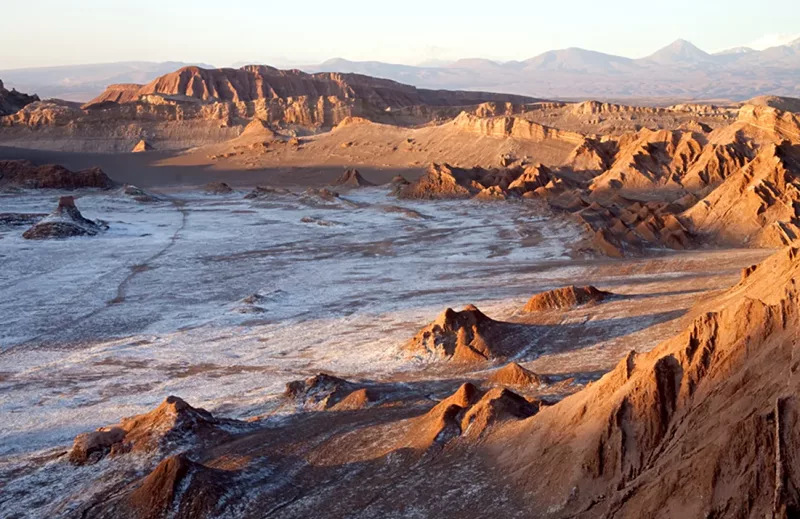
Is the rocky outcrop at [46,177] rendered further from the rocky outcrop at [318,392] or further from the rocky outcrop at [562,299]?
the rocky outcrop at [318,392]

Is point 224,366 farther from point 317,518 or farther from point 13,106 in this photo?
point 13,106

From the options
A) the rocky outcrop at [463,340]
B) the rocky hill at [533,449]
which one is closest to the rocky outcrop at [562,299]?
the rocky outcrop at [463,340]

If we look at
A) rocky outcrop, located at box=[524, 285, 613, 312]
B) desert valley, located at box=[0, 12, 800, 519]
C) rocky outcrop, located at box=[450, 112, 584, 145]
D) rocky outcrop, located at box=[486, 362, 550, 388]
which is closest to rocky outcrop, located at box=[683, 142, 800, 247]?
desert valley, located at box=[0, 12, 800, 519]

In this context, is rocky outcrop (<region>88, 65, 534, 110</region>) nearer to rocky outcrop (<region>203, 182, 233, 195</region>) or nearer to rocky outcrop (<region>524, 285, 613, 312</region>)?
rocky outcrop (<region>203, 182, 233, 195</region>)

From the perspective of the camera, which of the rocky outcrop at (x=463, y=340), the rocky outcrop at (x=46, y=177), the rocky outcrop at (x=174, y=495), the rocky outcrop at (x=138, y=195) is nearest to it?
the rocky outcrop at (x=174, y=495)

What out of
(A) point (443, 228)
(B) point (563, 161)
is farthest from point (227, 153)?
(A) point (443, 228)

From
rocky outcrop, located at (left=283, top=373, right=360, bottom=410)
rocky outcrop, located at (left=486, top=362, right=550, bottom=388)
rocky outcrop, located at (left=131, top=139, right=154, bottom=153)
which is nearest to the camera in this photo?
rocky outcrop, located at (left=283, top=373, right=360, bottom=410)

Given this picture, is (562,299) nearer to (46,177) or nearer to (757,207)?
(757,207)
